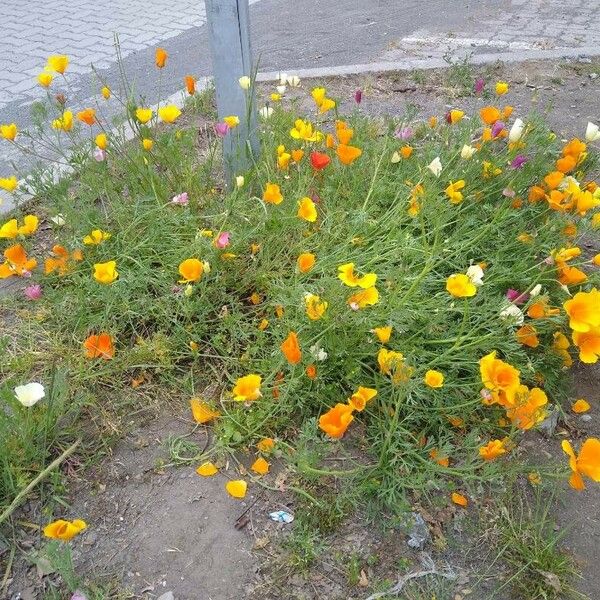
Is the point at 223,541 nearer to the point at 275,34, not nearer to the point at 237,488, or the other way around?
the point at 237,488

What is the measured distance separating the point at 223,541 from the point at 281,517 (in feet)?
0.58

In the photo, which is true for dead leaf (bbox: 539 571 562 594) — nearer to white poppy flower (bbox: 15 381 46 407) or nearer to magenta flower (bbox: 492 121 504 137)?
white poppy flower (bbox: 15 381 46 407)

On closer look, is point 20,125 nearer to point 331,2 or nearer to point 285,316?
point 285,316

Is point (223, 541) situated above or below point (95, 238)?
below

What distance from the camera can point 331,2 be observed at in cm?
700

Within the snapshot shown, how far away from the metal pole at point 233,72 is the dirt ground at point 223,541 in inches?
50.4

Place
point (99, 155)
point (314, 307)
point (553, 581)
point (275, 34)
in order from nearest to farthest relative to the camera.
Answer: point (553, 581)
point (314, 307)
point (99, 155)
point (275, 34)

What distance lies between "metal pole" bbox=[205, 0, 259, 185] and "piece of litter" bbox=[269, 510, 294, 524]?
1529mm

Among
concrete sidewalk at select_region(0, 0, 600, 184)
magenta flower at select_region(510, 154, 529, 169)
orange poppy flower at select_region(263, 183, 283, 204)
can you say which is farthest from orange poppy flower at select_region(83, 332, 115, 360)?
concrete sidewalk at select_region(0, 0, 600, 184)

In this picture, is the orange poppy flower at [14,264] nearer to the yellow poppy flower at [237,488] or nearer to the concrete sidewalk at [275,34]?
the yellow poppy flower at [237,488]

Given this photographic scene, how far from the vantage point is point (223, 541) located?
173 cm

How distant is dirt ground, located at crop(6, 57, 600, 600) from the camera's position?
5.37ft

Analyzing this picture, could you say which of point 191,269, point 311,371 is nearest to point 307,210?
point 191,269

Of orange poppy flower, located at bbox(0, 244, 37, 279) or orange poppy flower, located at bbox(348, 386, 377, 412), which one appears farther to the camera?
orange poppy flower, located at bbox(0, 244, 37, 279)
